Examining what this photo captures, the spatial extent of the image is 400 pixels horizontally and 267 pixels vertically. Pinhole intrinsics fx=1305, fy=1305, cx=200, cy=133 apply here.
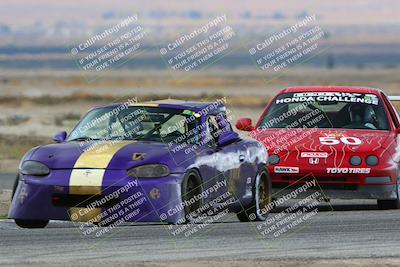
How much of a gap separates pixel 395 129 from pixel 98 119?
4625 millimetres

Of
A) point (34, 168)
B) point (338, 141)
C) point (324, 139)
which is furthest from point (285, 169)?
point (34, 168)

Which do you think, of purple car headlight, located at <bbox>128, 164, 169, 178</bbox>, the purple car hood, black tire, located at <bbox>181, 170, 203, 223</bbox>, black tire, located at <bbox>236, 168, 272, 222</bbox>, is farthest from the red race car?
purple car headlight, located at <bbox>128, 164, 169, 178</bbox>

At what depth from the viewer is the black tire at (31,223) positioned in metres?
12.9

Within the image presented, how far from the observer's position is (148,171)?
41.2ft

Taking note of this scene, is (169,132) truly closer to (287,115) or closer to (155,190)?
(155,190)

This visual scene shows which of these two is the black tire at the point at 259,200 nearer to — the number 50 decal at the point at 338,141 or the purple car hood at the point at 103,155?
the number 50 decal at the point at 338,141

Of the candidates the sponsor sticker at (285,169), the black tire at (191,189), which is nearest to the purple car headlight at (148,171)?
the black tire at (191,189)

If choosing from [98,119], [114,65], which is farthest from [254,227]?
[114,65]

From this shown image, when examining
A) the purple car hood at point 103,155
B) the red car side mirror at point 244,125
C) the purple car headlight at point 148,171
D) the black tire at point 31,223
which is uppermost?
the purple car hood at point 103,155

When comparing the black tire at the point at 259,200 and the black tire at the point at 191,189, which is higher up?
the black tire at the point at 191,189

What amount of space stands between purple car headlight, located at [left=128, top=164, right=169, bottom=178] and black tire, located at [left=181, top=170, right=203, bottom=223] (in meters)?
0.23

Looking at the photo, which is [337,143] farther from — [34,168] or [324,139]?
[34,168]

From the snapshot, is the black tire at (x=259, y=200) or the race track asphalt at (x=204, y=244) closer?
the race track asphalt at (x=204, y=244)

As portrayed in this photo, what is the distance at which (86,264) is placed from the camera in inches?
397
